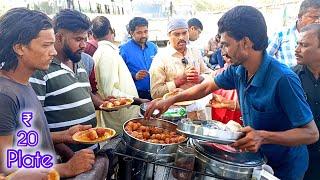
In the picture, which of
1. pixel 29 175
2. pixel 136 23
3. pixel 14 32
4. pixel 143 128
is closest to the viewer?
pixel 29 175

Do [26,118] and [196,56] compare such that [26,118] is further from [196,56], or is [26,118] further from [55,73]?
[196,56]

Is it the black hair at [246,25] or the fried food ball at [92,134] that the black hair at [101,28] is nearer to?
the fried food ball at [92,134]

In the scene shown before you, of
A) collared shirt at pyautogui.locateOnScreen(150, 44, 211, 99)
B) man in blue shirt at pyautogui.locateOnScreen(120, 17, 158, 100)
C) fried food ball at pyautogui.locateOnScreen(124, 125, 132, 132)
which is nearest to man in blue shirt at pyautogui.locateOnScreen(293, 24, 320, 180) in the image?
collared shirt at pyautogui.locateOnScreen(150, 44, 211, 99)

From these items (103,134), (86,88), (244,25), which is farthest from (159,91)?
(244,25)

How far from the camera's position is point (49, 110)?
2.21 metres

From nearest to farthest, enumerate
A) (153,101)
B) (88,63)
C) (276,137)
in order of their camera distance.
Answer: (276,137), (153,101), (88,63)

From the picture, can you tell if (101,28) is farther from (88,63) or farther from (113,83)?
(88,63)

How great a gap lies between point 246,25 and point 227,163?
815 millimetres

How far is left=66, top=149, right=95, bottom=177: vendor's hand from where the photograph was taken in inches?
66.1

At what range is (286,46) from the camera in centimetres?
357

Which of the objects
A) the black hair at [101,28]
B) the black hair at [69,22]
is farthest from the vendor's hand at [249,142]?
the black hair at [101,28]

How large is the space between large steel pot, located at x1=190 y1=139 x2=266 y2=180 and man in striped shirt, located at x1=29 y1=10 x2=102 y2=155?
3.52 ft

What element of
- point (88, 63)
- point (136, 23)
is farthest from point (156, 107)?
point (136, 23)

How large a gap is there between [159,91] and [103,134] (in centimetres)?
144
